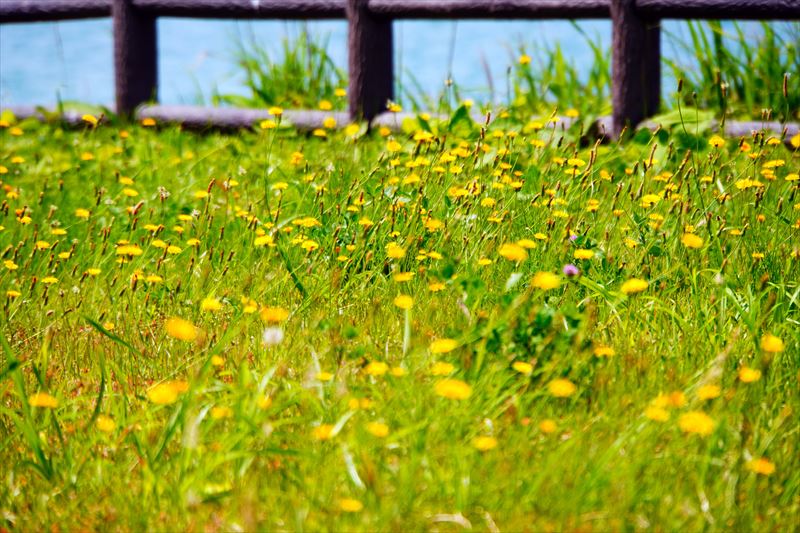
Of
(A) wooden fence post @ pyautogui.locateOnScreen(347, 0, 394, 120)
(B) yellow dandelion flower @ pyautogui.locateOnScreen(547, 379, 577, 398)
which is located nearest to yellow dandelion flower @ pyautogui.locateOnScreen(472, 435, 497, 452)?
(B) yellow dandelion flower @ pyautogui.locateOnScreen(547, 379, 577, 398)

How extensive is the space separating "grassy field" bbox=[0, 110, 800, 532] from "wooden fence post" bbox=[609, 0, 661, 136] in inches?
50.7

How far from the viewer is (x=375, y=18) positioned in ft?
19.1

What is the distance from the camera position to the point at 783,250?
9.87 feet

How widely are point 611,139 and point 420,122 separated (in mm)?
1132

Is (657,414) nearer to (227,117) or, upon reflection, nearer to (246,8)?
(227,117)

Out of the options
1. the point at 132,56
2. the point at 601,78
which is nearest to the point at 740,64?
the point at 601,78

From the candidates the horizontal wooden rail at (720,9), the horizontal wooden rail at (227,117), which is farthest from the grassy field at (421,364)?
the horizontal wooden rail at (227,117)

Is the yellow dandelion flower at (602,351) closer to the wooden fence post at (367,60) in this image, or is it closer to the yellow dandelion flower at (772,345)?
the yellow dandelion flower at (772,345)

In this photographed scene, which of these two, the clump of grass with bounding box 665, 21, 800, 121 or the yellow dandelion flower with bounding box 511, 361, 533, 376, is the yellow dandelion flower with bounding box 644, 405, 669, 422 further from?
the clump of grass with bounding box 665, 21, 800, 121

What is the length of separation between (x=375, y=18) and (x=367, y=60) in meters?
0.24

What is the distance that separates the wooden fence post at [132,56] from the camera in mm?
6539

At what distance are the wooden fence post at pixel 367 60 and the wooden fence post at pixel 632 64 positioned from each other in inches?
53.0

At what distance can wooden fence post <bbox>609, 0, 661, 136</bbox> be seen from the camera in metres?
5.15

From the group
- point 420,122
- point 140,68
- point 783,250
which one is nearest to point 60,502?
point 783,250
